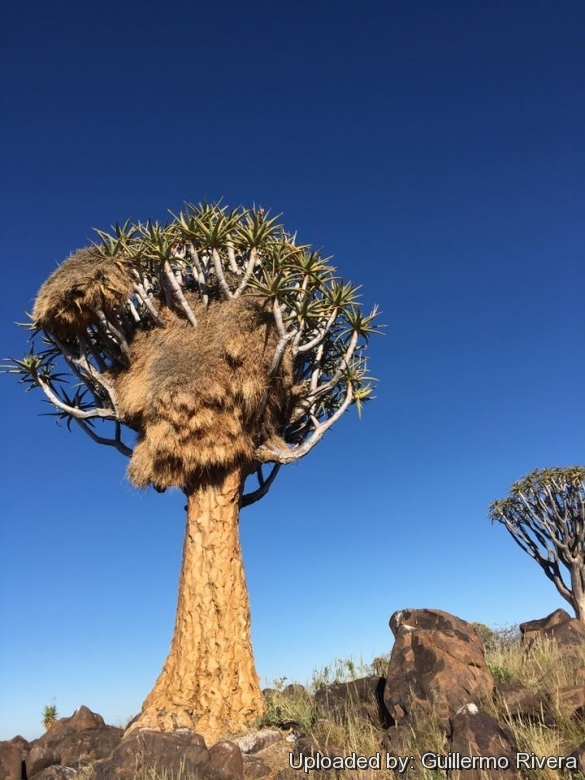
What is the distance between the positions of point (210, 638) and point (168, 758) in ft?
9.21

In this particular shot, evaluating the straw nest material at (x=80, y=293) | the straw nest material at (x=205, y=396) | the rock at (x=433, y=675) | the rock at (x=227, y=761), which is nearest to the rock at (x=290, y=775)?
the rock at (x=227, y=761)

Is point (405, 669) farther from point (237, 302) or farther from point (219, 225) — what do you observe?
point (219, 225)

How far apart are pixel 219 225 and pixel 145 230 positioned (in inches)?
59.2

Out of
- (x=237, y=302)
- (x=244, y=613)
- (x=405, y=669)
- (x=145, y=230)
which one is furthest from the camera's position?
(x=145, y=230)

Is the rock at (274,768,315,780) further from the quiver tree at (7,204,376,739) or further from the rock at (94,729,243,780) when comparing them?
the quiver tree at (7,204,376,739)

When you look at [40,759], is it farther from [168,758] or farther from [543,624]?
[543,624]

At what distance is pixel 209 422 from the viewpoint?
9.99m

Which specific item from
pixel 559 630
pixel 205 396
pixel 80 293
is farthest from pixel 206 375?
pixel 559 630

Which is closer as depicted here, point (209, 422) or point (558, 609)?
point (209, 422)

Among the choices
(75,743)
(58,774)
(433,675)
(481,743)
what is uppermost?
(433,675)

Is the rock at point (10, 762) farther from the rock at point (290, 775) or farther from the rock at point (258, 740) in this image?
the rock at point (290, 775)

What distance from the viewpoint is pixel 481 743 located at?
5.29 meters

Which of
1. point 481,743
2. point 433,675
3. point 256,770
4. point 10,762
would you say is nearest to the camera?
point 481,743

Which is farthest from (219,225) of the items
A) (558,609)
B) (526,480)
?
(526,480)
